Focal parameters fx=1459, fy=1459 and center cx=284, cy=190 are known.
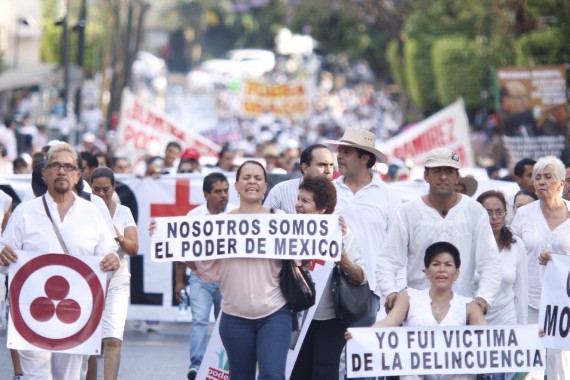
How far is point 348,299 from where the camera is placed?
26.7 feet

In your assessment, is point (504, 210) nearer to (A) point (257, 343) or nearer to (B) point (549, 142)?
(A) point (257, 343)

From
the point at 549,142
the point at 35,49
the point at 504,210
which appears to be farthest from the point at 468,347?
the point at 35,49

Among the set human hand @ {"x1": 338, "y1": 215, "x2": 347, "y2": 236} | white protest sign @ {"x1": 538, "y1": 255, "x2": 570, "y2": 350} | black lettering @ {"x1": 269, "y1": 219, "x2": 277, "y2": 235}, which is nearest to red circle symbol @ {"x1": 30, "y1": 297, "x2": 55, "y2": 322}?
black lettering @ {"x1": 269, "y1": 219, "x2": 277, "y2": 235}

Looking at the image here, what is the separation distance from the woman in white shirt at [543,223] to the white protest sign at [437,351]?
72.3 inches

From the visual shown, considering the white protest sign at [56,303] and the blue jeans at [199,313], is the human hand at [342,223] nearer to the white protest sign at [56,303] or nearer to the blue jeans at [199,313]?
the white protest sign at [56,303]

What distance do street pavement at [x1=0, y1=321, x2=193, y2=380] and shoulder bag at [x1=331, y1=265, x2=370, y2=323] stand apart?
3.51m

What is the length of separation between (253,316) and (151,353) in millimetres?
5187

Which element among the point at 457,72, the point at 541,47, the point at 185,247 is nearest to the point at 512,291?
the point at 185,247

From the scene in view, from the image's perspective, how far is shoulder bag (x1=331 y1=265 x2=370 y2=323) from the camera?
8.12 metres

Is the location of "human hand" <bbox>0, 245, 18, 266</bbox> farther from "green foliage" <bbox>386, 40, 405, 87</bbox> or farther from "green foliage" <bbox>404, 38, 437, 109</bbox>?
"green foliage" <bbox>386, 40, 405, 87</bbox>

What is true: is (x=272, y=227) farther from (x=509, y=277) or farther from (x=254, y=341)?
(x=509, y=277)

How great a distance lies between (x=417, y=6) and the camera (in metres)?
36.8

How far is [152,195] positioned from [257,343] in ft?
20.5

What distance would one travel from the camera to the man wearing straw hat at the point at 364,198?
28.8 feet
